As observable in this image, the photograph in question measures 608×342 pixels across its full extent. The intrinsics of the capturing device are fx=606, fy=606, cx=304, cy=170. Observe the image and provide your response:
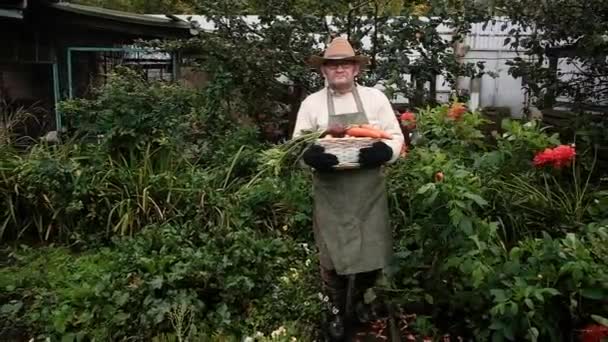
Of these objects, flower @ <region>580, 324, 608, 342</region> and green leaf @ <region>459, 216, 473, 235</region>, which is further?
green leaf @ <region>459, 216, 473, 235</region>

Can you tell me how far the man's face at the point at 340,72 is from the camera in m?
3.17

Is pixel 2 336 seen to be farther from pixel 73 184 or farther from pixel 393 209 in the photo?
pixel 393 209

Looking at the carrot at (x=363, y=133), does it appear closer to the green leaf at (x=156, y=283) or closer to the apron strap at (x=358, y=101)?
the apron strap at (x=358, y=101)

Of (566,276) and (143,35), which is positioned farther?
(143,35)

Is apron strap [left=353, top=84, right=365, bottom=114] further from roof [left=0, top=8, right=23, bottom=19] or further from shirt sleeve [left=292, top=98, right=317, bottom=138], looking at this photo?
roof [left=0, top=8, right=23, bottom=19]

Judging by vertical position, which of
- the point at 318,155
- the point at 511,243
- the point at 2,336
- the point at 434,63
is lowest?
the point at 2,336

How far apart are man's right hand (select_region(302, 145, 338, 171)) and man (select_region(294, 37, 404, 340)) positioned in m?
0.12

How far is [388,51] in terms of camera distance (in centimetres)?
566

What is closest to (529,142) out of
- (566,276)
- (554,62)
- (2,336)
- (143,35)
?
(566,276)

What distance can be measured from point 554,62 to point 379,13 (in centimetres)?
168

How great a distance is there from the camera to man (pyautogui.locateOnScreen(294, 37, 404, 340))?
10.4 feet

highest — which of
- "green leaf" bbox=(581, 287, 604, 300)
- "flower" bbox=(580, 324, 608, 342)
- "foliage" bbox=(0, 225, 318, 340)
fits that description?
"green leaf" bbox=(581, 287, 604, 300)

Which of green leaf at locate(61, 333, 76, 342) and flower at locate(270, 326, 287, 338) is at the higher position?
flower at locate(270, 326, 287, 338)

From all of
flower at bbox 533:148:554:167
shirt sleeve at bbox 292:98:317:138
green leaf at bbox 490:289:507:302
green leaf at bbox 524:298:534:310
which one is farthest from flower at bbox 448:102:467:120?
green leaf at bbox 524:298:534:310
